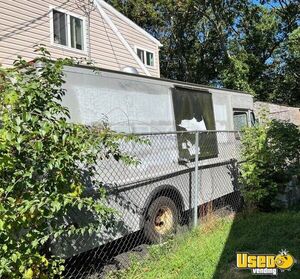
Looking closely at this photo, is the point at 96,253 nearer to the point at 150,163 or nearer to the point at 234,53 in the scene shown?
the point at 150,163

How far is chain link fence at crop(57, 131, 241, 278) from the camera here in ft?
16.5

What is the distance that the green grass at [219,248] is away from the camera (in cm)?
466

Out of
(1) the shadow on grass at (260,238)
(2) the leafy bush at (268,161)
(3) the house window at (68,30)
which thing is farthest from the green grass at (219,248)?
(3) the house window at (68,30)

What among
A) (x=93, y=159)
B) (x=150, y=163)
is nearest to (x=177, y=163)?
(x=150, y=163)

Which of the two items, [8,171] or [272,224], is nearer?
[8,171]

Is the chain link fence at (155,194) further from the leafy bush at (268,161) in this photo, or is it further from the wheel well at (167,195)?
the leafy bush at (268,161)

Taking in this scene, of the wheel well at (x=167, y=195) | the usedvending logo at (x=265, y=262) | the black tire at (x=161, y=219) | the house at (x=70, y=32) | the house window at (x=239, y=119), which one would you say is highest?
the house at (x=70, y=32)

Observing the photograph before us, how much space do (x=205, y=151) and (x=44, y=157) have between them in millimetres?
4460

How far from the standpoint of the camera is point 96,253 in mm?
5508

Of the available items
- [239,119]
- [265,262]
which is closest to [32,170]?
[265,262]

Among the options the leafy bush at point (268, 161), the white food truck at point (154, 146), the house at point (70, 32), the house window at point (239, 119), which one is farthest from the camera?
the house at point (70, 32)

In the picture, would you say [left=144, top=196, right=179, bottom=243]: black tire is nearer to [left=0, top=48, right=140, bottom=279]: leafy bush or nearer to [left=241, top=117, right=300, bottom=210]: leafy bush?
[left=241, top=117, right=300, bottom=210]: leafy bush

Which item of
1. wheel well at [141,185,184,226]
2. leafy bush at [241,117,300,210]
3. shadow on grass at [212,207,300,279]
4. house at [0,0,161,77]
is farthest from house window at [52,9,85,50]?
shadow on grass at [212,207,300,279]

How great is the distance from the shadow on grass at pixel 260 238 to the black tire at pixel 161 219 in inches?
36.5
